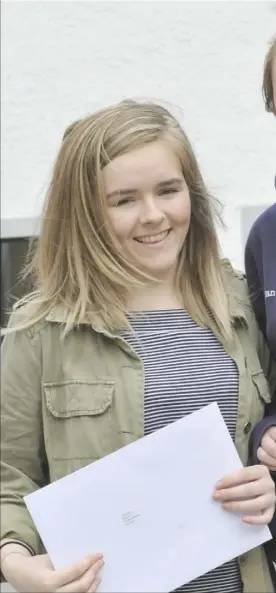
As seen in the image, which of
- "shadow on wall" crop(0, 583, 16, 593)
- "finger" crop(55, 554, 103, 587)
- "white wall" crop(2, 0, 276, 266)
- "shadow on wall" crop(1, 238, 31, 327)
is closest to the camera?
"finger" crop(55, 554, 103, 587)

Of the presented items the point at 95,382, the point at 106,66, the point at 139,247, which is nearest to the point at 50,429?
the point at 95,382

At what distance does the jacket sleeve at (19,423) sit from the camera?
582 mm

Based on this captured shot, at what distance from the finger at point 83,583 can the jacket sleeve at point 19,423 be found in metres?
0.06

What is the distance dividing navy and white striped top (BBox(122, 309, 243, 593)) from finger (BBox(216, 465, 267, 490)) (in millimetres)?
43

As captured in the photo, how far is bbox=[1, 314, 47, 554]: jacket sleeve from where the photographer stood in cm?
58

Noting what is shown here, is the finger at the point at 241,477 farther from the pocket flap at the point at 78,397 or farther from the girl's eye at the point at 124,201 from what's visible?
the girl's eye at the point at 124,201

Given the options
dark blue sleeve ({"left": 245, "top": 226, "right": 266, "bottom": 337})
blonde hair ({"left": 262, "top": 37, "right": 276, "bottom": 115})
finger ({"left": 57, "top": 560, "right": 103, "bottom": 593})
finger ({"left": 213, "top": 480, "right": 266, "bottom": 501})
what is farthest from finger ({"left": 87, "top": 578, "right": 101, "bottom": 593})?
blonde hair ({"left": 262, "top": 37, "right": 276, "bottom": 115})

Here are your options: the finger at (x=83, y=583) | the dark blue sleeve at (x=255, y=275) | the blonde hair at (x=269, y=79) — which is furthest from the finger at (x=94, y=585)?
the blonde hair at (x=269, y=79)

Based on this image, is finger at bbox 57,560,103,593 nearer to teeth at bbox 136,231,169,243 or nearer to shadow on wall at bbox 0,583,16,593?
teeth at bbox 136,231,169,243

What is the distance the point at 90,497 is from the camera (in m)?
0.54

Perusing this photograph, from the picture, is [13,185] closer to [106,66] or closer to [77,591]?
[106,66]

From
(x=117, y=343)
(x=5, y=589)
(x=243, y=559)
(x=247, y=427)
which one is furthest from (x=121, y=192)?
(x=5, y=589)

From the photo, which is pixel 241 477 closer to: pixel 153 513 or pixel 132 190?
pixel 153 513

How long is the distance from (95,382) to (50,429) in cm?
6
